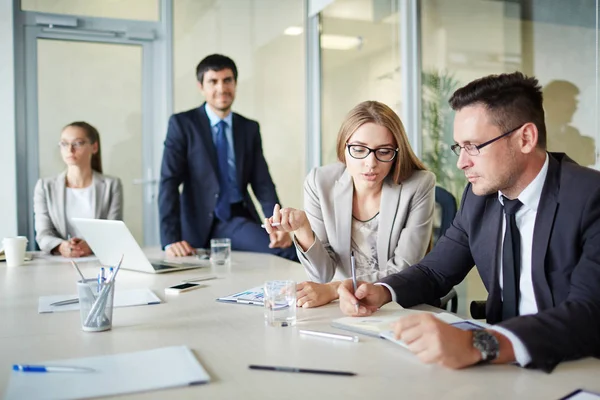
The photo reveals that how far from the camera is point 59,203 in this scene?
139 inches

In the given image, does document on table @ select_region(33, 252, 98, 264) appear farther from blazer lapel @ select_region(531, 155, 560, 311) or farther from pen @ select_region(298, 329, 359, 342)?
blazer lapel @ select_region(531, 155, 560, 311)

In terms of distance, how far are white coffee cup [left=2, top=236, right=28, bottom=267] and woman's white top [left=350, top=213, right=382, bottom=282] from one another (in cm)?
155

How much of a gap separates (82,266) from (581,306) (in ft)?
6.89

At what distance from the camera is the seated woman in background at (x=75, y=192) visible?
350 centimetres

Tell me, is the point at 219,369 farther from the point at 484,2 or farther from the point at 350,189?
the point at 484,2

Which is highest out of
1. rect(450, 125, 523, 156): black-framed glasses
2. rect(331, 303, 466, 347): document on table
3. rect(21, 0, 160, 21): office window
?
rect(21, 0, 160, 21): office window

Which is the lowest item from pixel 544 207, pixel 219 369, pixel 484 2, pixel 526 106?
pixel 219 369

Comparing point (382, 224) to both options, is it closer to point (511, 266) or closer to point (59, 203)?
point (511, 266)

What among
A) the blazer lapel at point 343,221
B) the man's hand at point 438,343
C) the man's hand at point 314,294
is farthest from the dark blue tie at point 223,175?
the man's hand at point 438,343

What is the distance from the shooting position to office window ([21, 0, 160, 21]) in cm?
492

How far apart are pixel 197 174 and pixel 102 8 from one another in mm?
2189

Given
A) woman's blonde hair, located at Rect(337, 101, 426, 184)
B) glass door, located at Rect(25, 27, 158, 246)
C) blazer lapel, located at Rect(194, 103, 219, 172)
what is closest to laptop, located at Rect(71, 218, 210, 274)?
woman's blonde hair, located at Rect(337, 101, 426, 184)

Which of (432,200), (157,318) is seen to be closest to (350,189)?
(432,200)

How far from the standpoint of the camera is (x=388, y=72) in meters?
4.36
